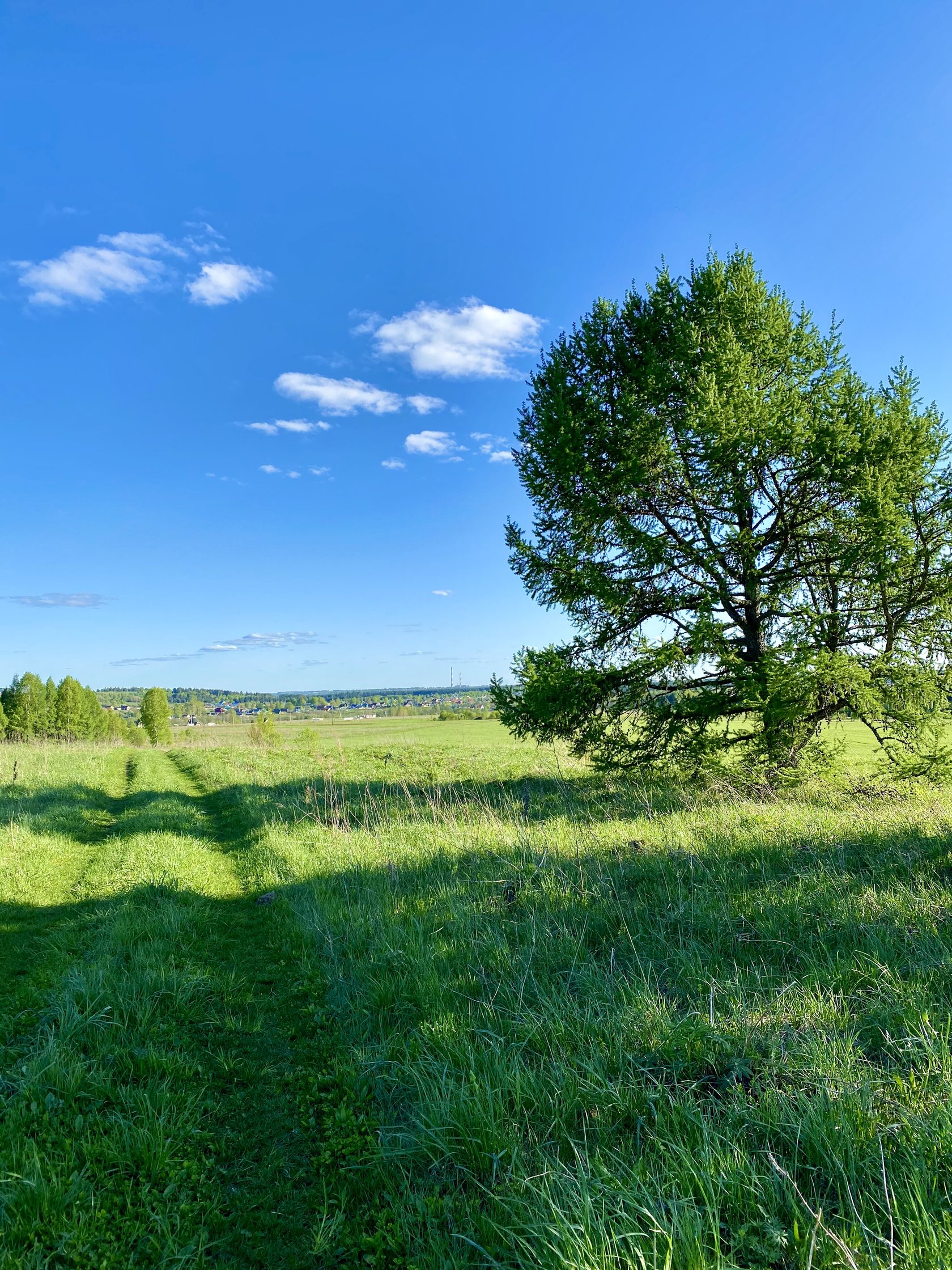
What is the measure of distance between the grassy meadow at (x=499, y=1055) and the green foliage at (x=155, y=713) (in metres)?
73.3

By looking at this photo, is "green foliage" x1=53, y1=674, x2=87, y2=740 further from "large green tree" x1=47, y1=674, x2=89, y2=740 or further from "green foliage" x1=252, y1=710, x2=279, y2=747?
"green foliage" x1=252, y1=710, x2=279, y2=747

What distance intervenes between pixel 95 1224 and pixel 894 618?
503 inches

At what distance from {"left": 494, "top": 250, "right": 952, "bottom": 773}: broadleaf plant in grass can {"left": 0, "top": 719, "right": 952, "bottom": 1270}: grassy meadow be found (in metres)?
3.72

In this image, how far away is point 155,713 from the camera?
73.5m

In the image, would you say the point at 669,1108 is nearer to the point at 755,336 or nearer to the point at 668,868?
the point at 668,868

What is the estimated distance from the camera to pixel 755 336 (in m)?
11.6

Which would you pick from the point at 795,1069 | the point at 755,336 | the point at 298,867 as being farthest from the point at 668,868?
the point at 755,336

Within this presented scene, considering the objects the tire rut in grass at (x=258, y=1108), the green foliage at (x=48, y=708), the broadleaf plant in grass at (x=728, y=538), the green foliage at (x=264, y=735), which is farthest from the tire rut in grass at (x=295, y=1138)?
the green foliage at (x=48, y=708)

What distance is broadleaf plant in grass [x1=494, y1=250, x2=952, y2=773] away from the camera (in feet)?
34.0

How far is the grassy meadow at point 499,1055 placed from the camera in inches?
95.0

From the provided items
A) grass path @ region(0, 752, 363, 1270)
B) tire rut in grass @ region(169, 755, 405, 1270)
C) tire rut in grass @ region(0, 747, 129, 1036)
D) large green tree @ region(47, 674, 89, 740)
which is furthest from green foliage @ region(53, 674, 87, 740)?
tire rut in grass @ region(169, 755, 405, 1270)

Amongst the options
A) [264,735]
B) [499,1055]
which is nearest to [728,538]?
[499,1055]

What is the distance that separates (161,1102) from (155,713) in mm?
80092

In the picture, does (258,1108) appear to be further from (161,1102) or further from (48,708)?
(48,708)
